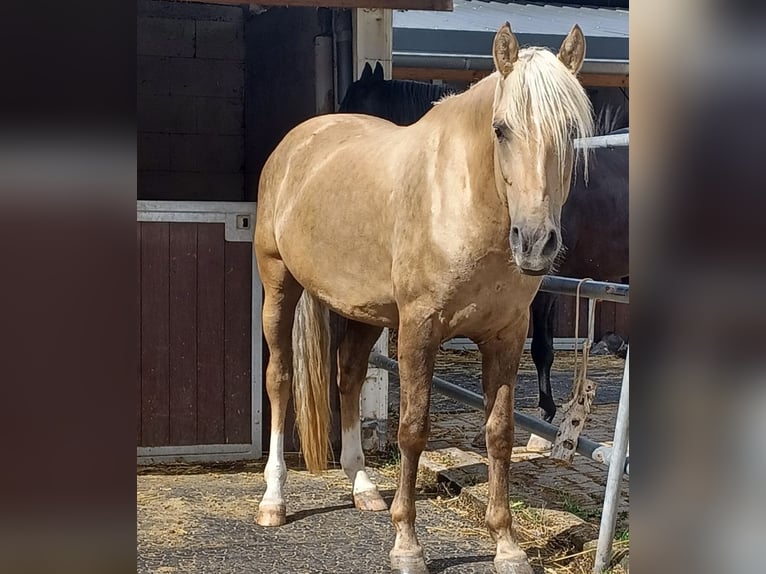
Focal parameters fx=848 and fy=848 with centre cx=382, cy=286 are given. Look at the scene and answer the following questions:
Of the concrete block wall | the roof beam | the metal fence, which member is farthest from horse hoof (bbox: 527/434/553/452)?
the roof beam

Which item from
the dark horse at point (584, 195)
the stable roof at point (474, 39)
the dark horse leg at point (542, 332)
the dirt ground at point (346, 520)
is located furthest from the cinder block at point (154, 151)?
the dark horse leg at point (542, 332)

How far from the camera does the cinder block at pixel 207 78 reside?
691cm

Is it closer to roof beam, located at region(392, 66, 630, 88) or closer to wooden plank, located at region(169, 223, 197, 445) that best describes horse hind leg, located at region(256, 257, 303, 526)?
wooden plank, located at region(169, 223, 197, 445)

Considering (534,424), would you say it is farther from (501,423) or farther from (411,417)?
(411,417)

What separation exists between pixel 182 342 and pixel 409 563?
1.96 m

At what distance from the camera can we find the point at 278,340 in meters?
3.51

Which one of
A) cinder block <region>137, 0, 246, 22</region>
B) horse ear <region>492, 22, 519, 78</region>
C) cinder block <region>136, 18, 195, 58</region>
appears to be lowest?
horse ear <region>492, 22, 519, 78</region>

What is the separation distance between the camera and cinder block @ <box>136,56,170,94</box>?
6812 millimetres

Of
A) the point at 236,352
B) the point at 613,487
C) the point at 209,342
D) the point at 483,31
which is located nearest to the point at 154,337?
the point at 209,342

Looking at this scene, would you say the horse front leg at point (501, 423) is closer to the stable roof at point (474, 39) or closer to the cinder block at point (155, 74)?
the stable roof at point (474, 39)

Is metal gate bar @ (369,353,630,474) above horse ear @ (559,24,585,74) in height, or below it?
below

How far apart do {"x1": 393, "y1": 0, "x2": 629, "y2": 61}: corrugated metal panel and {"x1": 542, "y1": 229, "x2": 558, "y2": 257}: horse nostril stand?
5.52 meters
